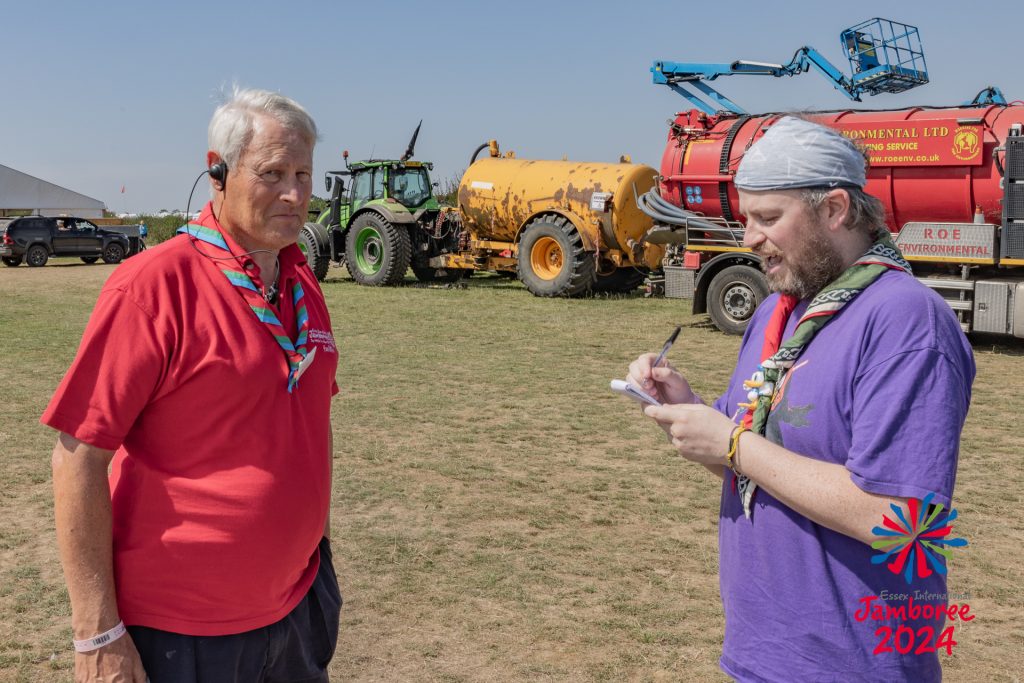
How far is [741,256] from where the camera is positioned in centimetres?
1171

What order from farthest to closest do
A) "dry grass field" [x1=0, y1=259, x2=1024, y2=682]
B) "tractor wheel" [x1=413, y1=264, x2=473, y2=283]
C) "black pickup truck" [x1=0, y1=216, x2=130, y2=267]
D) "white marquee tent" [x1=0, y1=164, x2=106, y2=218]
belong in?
"white marquee tent" [x1=0, y1=164, x2=106, y2=218], "black pickup truck" [x1=0, y1=216, x2=130, y2=267], "tractor wheel" [x1=413, y1=264, x2=473, y2=283], "dry grass field" [x1=0, y1=259, x2=1024, y2=682]

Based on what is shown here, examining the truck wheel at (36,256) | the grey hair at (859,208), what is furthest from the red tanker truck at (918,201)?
the truck wheel at (36,256)

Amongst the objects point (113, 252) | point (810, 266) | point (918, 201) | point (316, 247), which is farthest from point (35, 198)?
point (810, 266)

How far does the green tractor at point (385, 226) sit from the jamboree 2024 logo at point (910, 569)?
52.9 feet

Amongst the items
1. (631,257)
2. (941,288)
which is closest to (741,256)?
(941,288)

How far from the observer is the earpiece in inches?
81.4

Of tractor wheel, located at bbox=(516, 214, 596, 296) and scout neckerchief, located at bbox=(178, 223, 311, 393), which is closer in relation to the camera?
scout neckerchief, located at bbox=(178, 223, 311, 393)

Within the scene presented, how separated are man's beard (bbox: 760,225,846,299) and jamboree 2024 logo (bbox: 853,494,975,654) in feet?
1.50

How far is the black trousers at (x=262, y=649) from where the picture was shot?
194cm

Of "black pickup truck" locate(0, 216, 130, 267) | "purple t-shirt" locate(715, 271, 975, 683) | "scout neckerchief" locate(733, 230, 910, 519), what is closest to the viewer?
"purple t-shirt" locate(715, 271, 975, 683)

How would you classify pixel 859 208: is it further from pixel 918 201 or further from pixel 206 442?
pixel 918 201

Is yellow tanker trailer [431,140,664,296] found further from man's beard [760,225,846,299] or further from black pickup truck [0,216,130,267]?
black pickup truck [0,216,130,267]

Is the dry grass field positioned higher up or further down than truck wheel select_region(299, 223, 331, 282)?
further down

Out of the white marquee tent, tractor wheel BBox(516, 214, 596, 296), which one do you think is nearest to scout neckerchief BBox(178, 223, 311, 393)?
tractor wheel BBox(516, 214, 596, 296)
